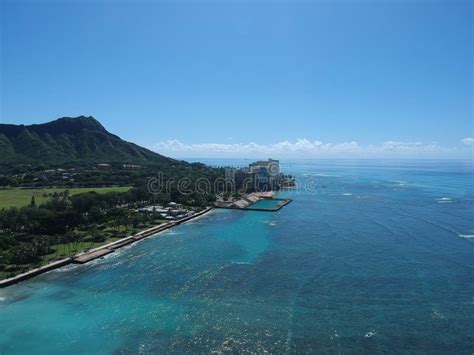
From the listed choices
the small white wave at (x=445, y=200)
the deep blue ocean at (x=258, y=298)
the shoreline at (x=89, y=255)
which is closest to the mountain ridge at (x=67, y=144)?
the shoreline at (x=89, y=255)

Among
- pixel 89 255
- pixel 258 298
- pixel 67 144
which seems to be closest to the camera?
pixel 258 298

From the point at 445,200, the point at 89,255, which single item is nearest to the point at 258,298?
the point at 89,255

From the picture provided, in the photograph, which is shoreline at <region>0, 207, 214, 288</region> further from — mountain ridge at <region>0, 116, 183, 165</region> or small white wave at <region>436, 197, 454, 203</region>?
mountain ridge at <region>0, 116, 183, 165</region>

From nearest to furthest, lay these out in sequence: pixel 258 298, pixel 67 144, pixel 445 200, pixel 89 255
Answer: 1. pixel 258 298
2. pixel 89 255
3. pixel 445 200
4. pixel 67 144

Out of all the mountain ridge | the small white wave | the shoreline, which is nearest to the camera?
the shoreline

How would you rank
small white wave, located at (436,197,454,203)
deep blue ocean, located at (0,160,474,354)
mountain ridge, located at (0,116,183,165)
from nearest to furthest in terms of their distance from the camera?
deep blue ocean, located at (0,160,474,354) < small white wave, located at (436,197,454,203) < mountain ridge, located at (0,116,183,165)

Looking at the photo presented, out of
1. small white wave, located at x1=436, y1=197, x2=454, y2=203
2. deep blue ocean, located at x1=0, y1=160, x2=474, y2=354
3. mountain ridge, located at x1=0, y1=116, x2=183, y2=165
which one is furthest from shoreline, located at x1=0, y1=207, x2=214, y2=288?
mountain ridge, located at x1=0, y1=116, x2=183, y2=165

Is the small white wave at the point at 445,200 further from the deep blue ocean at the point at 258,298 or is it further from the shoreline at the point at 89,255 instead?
the shoreline at the point at 89,255

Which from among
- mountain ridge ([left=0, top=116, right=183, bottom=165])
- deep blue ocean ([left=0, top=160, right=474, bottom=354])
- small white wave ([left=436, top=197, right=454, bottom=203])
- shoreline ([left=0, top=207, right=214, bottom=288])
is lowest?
deep blue ocean ([left=0, top=160, right=474, bottom=354])

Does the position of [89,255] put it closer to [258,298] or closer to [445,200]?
[258,298]
